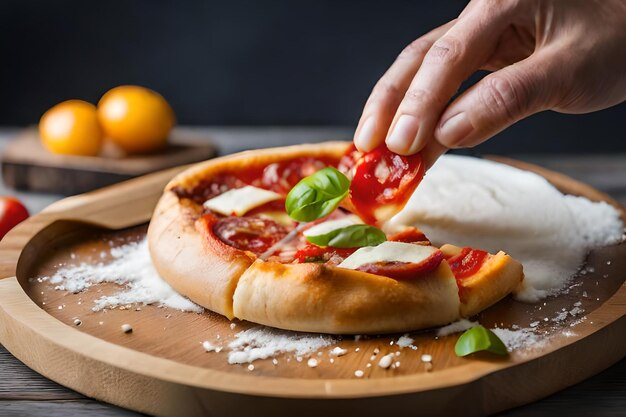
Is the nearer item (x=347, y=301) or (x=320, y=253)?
(x=347, y=301)

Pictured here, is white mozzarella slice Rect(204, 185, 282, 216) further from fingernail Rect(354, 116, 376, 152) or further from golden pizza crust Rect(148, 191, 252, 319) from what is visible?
fingernail Rect(354, 116, 376, 152)

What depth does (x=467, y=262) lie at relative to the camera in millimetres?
2682

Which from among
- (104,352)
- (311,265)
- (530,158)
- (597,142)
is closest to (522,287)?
(311,265)

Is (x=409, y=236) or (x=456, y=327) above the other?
(x=409, y=236)

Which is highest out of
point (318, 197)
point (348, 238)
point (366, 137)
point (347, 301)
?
point (366, 137)

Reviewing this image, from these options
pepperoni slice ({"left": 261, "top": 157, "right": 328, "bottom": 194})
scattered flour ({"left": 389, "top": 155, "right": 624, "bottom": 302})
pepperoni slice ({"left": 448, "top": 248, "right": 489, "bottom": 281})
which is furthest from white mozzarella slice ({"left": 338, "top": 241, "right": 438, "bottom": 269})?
pepperoni slice ({"left": 261, "top": 157, "right": 328, "bottom": 194})

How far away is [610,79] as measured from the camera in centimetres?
278

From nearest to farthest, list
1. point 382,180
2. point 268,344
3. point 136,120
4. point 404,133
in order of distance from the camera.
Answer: point 268,344 < point 404,133 < point 382,180 < point 136,120

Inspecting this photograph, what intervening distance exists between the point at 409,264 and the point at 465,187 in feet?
3.14

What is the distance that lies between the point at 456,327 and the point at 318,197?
557 mm

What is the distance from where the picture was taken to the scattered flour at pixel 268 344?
233 centimetres

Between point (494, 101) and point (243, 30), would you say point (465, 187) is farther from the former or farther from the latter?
point (243, 30)

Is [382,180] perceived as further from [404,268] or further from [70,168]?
[70,168]

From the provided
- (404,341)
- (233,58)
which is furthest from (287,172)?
(233,58)
